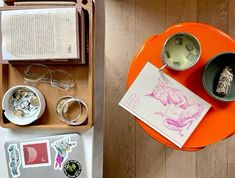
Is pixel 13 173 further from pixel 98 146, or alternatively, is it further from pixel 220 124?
pixel 220 124

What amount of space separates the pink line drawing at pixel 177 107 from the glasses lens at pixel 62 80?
9.7 inches

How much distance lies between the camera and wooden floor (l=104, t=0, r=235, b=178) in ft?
4.31

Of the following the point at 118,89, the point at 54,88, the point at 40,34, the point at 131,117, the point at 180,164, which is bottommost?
the point at 180,164

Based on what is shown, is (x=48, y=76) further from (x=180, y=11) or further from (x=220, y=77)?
(x=180, y=11)

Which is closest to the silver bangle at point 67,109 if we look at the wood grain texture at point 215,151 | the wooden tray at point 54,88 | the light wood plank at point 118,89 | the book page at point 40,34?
the wooden tray at point 54,88

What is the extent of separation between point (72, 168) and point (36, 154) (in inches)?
3.8

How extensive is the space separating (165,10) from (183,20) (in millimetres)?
95

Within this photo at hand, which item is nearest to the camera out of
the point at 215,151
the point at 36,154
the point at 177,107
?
the point at 36,154

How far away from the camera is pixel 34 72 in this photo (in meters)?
0.81

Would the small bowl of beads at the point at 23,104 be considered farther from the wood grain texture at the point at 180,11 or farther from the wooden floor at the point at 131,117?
the wood grain texture at the point at 180,11

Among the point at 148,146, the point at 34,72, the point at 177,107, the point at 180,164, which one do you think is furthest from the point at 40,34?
the point at 180,164

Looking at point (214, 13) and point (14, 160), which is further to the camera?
point (214, 13)

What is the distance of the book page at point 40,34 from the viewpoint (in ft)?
2.47

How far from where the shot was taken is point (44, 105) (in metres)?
0.79
